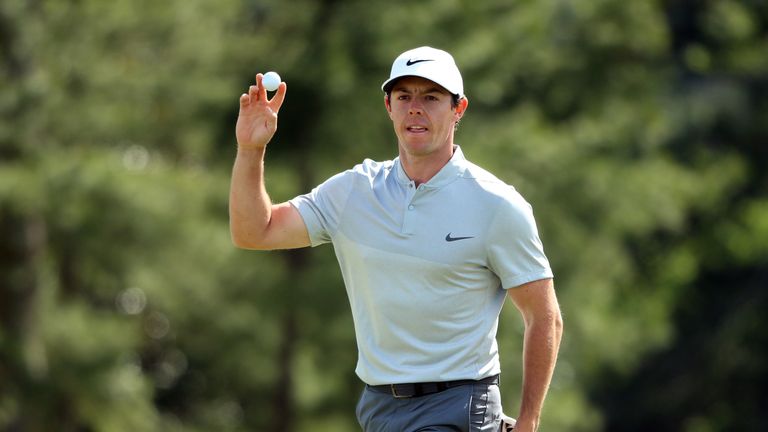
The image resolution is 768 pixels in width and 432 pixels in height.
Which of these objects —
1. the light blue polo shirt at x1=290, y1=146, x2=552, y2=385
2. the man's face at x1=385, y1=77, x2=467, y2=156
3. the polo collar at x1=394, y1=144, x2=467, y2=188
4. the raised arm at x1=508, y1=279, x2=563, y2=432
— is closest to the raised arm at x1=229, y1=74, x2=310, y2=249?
the light blue polo shirt at x1=290, y1=146, x2=552, y2=385

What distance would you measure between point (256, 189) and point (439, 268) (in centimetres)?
61

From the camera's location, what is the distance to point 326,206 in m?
4.84

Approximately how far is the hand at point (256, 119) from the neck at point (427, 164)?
429mm

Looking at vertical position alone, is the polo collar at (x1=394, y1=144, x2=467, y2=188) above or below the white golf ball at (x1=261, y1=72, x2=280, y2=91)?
below

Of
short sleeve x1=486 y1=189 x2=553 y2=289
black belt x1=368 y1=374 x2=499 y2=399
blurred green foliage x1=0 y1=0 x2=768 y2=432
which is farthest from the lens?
blurred green foliage x1=0 y1=0 x2=768 y2=432

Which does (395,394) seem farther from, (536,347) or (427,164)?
(427,164)

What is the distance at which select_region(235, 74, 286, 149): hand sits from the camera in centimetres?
467

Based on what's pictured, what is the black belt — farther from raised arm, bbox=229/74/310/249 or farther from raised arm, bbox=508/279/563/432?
raised arm, bbox=229/74/310/249

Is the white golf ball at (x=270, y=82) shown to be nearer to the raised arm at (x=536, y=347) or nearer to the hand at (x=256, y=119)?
the hand at (x=256, y=119)

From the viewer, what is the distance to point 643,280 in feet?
86.4

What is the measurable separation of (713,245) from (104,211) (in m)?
11.9

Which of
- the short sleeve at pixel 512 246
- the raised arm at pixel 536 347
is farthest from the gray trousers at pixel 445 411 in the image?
the short sleeve at pixel 512 246

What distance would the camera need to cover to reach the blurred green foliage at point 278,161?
17.3 metres

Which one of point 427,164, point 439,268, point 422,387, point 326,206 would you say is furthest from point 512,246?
point 326,206
